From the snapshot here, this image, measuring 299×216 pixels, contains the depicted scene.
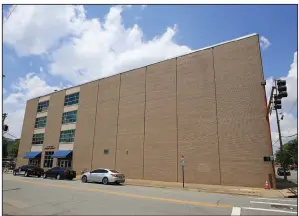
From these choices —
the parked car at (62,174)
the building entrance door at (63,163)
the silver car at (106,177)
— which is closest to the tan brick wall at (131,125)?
the parked car at (62,174)

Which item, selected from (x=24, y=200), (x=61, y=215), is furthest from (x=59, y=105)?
(x=61, y=215)

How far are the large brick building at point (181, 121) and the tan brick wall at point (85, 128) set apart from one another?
14 cm

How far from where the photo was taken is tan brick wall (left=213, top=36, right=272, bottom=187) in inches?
835

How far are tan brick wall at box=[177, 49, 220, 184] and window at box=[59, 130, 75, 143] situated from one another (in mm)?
18670

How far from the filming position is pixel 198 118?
25203 millimetres

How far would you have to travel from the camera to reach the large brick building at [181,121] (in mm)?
22234

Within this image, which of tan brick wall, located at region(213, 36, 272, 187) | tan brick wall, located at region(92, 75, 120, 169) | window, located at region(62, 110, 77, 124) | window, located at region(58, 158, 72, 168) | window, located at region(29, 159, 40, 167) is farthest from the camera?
window, located at region(29, 159, 40, 167)

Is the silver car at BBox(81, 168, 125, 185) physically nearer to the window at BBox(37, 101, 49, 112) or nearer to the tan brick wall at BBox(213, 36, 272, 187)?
the tan brick wall at BBox(213, 36, 272, 187)

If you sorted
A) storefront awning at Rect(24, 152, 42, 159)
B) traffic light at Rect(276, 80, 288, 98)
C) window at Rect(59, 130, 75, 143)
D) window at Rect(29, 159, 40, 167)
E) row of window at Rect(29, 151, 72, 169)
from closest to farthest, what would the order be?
1. traffic light at Rect(276, 80, 288, 98)
2. row of window at Rect(29, 151, 72, 169)
3. window at Rect(59, 130, 75, 143)
4. storefront awning at Rect(24, 152, 42, 159)
5. window at Rect(29, 159, 40, 167)

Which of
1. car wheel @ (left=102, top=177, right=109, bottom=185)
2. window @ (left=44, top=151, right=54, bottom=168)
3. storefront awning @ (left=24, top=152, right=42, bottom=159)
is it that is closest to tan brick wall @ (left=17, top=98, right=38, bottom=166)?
storefront awning @ (left=24, top=152, right=42, bottom=159)

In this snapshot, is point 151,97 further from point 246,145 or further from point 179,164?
point 246,145

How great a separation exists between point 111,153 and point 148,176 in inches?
258

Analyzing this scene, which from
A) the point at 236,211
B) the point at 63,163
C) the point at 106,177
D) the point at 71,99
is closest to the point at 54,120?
the point at 71,99

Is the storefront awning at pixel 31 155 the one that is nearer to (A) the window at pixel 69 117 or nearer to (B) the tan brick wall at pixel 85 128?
(A) the window at pixel 69 117
